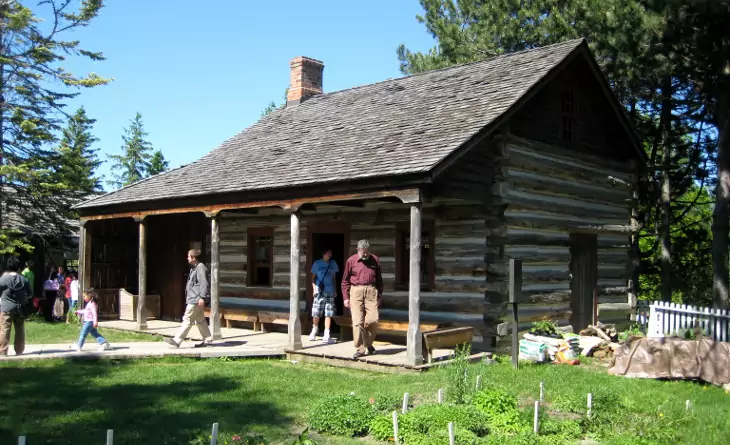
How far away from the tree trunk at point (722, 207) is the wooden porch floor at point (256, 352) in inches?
297

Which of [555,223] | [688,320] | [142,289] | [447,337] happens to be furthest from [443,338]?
[142,289]

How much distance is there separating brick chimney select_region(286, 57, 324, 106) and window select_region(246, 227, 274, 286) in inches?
208

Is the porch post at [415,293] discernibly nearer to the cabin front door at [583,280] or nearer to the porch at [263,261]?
the porch at [263,261]

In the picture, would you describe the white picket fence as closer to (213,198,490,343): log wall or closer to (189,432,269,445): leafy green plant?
(213,198,490,343): log wall

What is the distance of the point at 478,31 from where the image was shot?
26.7m

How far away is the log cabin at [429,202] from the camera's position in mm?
12641

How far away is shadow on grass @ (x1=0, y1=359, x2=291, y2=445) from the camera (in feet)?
23.6

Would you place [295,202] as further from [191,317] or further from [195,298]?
[191,317]

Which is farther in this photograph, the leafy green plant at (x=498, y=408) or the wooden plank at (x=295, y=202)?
the wooden plank at (x=295, y=202)

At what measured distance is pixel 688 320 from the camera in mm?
13250

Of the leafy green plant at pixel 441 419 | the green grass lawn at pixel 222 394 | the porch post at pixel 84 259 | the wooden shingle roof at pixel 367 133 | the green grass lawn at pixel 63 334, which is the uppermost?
the wooden shingle roof at pixel 367 133

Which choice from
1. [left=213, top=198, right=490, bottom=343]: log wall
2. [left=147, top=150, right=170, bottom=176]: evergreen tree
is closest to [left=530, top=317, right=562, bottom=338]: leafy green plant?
[left=213, top=198, right=490, bottom=343]: log wall

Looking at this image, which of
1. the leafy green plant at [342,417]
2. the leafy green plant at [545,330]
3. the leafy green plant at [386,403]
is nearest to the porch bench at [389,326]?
the leafy green plant at [545,330]

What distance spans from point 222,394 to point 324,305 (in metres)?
4.93
